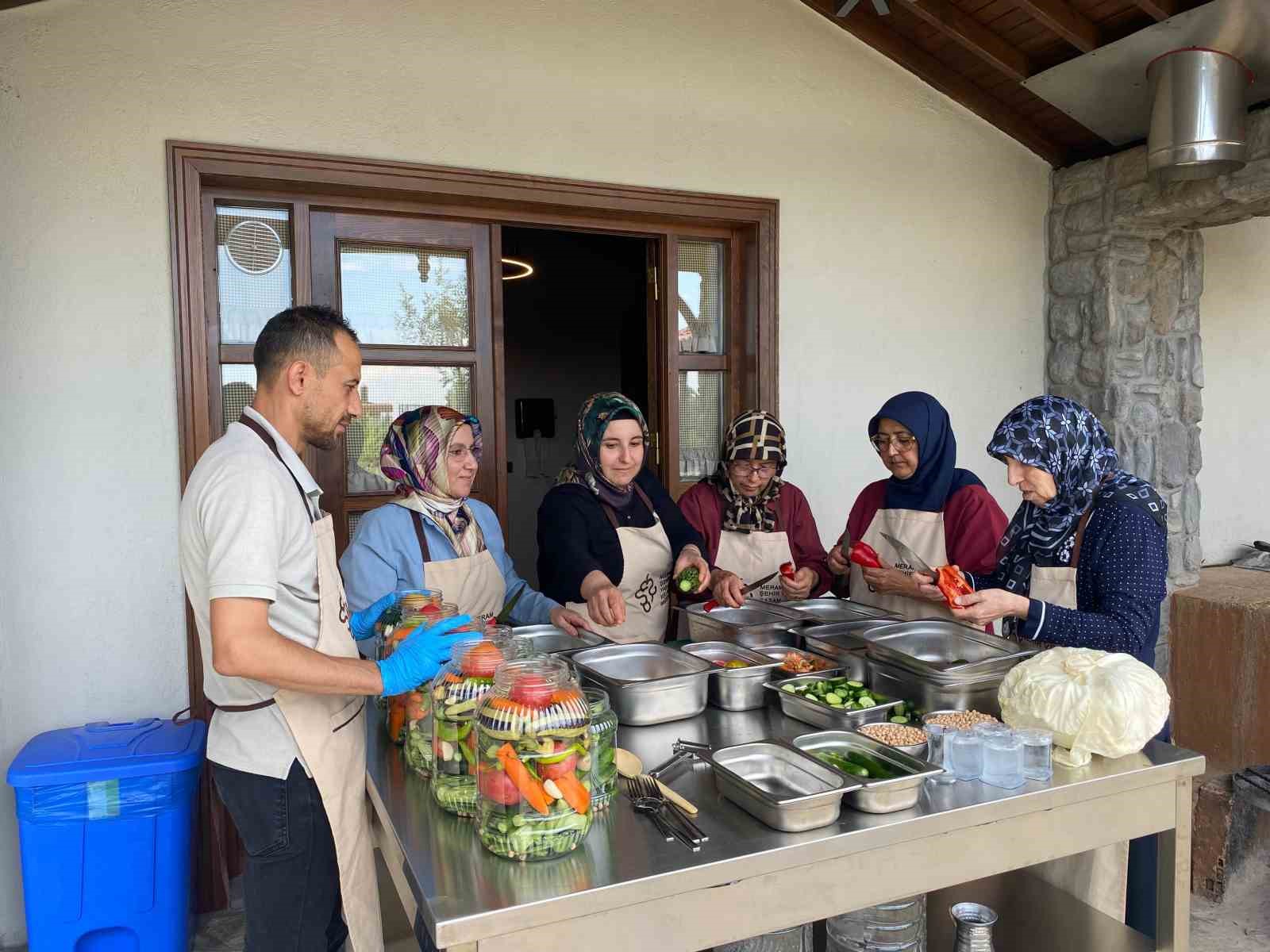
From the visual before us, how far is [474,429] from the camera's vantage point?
284 centimetres

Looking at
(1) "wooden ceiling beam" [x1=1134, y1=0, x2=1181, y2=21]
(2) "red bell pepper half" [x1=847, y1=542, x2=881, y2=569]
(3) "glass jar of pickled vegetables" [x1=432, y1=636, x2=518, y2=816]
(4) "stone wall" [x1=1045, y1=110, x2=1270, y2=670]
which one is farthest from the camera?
(4) "stone wall" [x1=1045, y1=110, x2=1270, y2=670]

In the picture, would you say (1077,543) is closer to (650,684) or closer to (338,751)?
(650,684)

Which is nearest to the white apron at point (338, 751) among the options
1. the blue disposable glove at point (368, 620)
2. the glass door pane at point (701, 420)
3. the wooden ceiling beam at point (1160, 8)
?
the blue disposable glove at point (368, 620)

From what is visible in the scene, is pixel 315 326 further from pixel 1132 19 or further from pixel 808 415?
pixel 1132 19

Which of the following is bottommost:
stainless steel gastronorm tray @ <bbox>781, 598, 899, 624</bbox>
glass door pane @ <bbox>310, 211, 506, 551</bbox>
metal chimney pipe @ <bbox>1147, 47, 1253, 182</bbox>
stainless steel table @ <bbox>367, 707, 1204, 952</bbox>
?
stainless steel table @ <bbox>367, 707, 1204, 952</bbox>

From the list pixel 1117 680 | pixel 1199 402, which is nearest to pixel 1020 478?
pixel 1117 680

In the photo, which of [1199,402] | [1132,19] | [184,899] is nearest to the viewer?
[184,899]

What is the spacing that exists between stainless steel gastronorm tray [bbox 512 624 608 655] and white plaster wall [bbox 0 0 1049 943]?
1458mm

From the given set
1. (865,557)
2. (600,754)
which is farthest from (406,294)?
(600,754)

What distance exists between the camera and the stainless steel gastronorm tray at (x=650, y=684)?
6.25 ft

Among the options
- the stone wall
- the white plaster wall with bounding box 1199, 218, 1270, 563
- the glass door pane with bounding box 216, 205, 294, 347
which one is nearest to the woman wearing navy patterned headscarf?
the stone wall

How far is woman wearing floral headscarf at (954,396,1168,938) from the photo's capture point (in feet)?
7.20

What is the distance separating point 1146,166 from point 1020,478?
7.41 ft

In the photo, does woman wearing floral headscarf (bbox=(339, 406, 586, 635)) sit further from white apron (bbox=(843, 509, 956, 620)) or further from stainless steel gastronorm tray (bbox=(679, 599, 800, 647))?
white apron (bbox=(843, 509, 956, 620))
